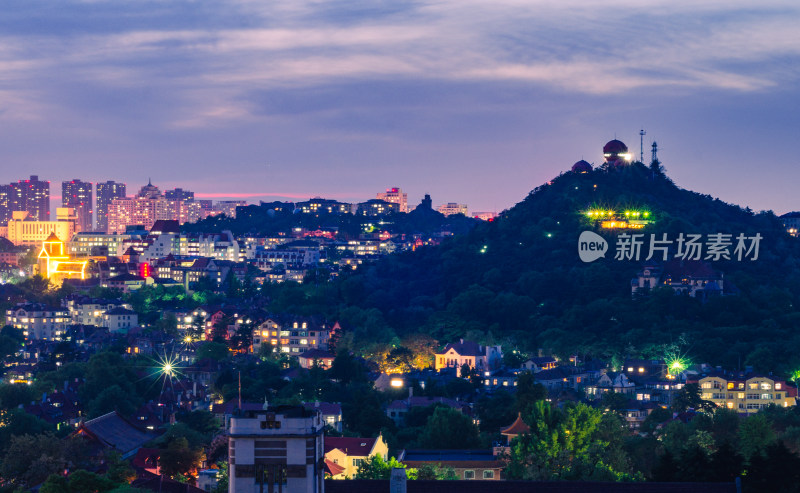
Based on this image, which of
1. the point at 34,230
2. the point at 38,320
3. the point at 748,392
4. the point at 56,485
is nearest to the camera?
the point at 56,485

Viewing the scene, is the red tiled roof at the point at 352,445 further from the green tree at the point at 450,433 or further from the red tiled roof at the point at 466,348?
the red tiled roof at the point at 466,348

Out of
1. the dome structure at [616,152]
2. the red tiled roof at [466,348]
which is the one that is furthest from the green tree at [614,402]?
the dome structure at [616,152]

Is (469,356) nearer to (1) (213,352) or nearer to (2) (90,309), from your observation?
(1) (213,352)

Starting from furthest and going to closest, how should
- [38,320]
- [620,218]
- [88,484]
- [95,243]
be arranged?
1. [95,243]
2. [38,320]
3. [620,218]
4. [88,484]

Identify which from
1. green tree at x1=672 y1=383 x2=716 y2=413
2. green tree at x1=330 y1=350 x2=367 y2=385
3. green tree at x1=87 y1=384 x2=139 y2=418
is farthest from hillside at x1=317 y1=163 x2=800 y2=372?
green tree at x1=87 y1=384 x2=139 y2=418

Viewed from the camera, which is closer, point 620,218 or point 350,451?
point 350,451

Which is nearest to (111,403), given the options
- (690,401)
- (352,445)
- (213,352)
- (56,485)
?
(213,352)
